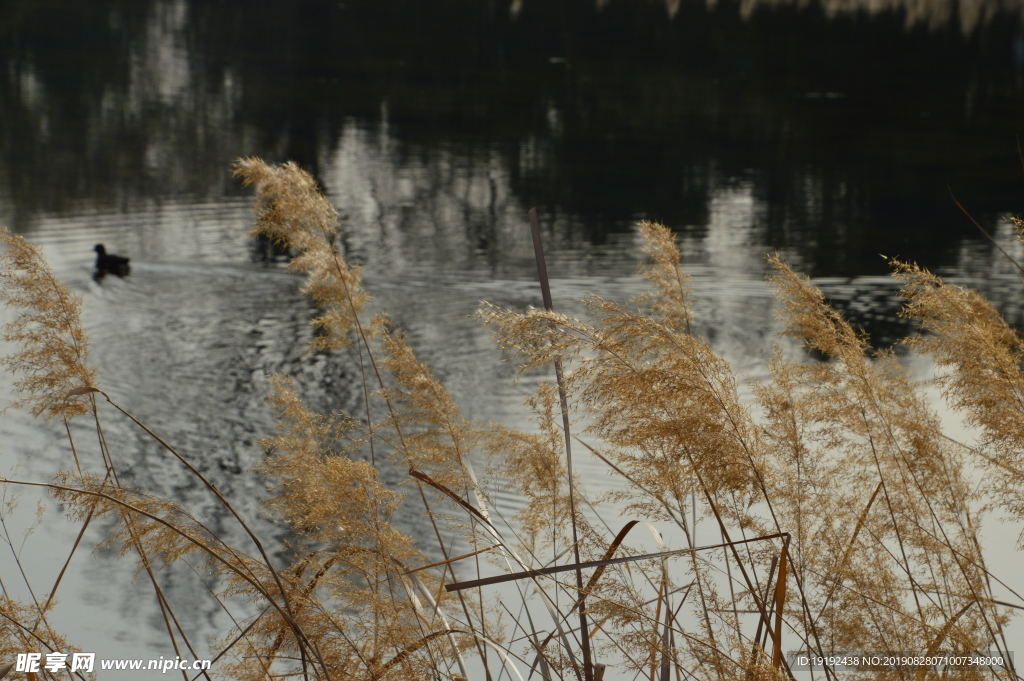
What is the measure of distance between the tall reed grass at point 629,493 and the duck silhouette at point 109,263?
5602 mm

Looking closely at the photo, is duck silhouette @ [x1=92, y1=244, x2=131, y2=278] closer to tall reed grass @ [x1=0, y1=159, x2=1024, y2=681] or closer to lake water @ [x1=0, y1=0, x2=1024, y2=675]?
lake water @ [x1=0, y1=0, x2=1024, y2=675]

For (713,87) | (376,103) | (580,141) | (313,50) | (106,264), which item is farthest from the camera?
(313,50)

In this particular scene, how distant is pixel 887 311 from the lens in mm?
7055

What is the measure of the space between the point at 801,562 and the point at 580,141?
11281 millimetres

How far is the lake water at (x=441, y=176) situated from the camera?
220 inches

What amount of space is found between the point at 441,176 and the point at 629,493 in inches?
362

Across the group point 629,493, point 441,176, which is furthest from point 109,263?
point 629,493

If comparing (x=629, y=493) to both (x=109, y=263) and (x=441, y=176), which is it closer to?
(x=109, y=263)

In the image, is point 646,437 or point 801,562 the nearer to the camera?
point 646,437

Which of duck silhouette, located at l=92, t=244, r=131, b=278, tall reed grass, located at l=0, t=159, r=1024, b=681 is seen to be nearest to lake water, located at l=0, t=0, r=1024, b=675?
duck silhouette, located at l=92, t=244, r=131, b=278

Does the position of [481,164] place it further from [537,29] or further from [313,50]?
[537,29]

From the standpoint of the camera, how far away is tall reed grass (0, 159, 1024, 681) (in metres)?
1.59

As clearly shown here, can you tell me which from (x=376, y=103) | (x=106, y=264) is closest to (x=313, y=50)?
(x=376, y=103)

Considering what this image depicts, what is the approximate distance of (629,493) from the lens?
6.73 feet
